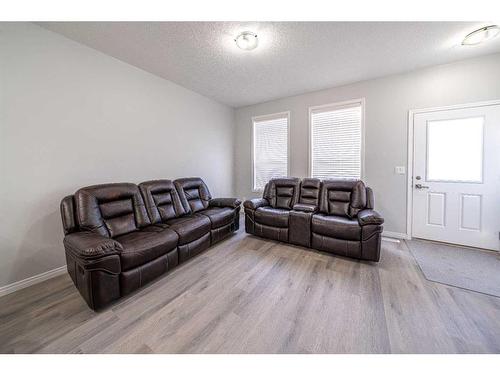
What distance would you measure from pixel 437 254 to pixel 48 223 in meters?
4.84

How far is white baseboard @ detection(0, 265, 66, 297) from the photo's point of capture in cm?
186

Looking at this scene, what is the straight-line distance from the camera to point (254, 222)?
10.8 feet

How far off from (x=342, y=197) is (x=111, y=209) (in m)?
3.24

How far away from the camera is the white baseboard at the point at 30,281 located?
1863mm

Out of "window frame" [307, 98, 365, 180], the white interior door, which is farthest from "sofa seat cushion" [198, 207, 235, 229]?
the white interior door

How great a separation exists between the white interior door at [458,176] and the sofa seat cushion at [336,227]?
1456 mm

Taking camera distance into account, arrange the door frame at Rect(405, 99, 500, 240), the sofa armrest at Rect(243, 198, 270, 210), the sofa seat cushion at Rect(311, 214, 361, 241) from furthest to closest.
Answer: the sofa armrest at Rect(243, 198, 270, 210), the door frame at Rect(405, 99, 500, 240), the sofa seat cushion at Rect(311, 214, 361, 241)

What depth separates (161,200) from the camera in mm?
2809

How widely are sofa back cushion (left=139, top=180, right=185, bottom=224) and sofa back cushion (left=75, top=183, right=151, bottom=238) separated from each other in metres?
0.09

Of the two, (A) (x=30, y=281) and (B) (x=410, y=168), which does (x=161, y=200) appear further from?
(B) (x=410, y=168)

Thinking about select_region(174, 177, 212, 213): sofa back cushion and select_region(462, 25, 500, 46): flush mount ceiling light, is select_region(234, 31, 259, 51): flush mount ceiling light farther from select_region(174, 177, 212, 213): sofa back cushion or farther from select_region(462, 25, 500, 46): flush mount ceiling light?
select_region(462, 25, 500, 46): flush mount ceiling light

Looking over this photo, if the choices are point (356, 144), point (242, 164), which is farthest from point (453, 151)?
point (242, 164)

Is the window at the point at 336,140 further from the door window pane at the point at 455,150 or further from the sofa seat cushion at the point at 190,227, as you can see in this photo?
the sofa seat cushion at the point at 190,227
